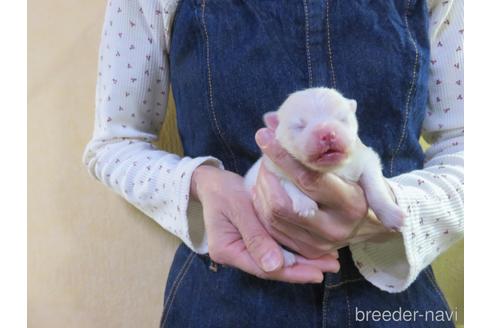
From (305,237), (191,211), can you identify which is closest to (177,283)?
(191,211)

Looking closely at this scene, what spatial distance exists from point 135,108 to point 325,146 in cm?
31

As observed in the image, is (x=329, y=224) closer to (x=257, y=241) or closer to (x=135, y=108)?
(x=257, y=241)

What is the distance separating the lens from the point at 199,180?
471mm

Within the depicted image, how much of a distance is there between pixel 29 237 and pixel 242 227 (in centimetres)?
37

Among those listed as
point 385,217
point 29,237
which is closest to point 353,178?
point 385,217

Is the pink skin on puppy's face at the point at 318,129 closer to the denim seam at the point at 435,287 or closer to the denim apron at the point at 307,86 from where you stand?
the denim apron at the point at 307,86

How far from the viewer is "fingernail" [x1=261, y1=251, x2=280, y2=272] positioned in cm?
40

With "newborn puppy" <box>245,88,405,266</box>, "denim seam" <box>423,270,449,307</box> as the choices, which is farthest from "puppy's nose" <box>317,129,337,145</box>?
"denim seam" <box>423,270,449,307</box>

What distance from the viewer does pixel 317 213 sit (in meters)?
0.40

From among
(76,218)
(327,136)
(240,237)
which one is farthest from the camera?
(76,218)

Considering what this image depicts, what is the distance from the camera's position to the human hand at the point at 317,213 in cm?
38

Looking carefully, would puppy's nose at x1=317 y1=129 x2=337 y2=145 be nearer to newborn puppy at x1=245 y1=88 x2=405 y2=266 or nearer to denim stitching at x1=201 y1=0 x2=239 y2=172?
newborn puppy at x1=245 y1=88 x2=405 y2=266
